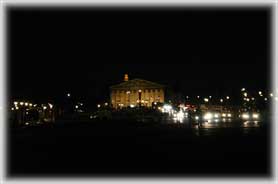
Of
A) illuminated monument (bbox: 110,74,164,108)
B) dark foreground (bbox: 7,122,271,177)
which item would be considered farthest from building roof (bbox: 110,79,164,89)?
dark foreground (bbox: 7,122,271,177)

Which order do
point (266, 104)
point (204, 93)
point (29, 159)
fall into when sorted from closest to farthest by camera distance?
point (29, 159) → point (266, 104) → point (204, 93)

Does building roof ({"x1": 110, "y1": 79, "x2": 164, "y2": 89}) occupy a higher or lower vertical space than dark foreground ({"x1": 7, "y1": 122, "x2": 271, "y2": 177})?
higher

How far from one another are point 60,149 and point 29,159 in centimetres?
327

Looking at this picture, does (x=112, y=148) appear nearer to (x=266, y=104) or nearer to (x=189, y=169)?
(x=189, y=169)

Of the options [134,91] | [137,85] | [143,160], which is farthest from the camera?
[134,91]

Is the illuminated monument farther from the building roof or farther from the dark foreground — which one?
the dark foreground

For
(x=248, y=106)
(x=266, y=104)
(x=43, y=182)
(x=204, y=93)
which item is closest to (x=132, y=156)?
(x=43, y=182)

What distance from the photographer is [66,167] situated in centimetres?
1267

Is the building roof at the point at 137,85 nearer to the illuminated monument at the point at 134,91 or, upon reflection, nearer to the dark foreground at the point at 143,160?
the illuminated monument at the point at 134,91

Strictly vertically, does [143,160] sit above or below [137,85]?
below

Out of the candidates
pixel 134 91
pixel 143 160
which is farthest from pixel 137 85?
pixel 143 160

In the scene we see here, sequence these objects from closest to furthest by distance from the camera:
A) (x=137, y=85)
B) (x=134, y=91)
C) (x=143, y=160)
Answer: (x=143, y=160) → (x=137, y=85) → (x=134, y=91)

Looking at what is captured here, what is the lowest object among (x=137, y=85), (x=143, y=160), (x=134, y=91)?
(x=143, y=160)

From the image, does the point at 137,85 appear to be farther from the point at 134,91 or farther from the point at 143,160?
the point at 143,160
